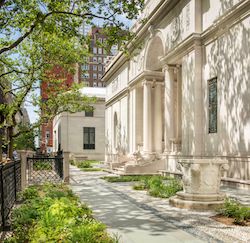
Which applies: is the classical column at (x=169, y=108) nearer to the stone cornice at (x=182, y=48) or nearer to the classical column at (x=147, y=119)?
the stone cornice at (x=182, y=48)

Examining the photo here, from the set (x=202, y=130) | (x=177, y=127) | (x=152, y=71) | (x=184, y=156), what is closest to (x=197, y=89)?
(x=202, y=130)

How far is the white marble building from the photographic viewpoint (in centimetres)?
1675

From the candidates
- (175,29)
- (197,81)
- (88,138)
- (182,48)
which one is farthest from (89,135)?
(197,81)

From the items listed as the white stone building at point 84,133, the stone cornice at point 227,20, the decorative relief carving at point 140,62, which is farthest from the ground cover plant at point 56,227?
the white stone building at point 84,133

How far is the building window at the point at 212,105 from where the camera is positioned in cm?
1936

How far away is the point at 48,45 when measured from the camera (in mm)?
23438

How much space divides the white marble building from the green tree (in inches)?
168

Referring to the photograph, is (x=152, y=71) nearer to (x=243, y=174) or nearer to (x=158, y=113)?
(x=158, y=113)

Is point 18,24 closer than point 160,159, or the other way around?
point 18,24

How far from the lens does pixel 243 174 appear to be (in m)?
16.0

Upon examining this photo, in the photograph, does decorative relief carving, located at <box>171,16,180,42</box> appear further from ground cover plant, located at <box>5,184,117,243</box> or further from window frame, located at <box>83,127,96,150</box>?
window frame, located at <box>83,127,96,150</box>

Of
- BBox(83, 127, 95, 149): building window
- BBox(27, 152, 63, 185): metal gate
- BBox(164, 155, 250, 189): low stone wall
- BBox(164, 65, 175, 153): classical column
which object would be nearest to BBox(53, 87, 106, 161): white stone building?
BBox(83, 127, 95, 149): building window

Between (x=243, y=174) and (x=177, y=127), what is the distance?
10337mm

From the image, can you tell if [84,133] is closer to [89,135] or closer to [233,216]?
[89,135]
